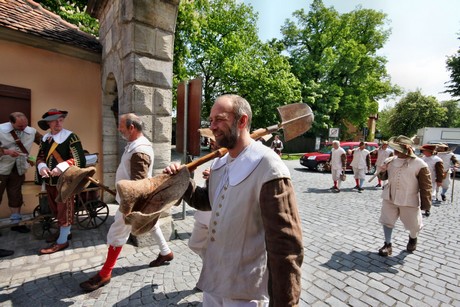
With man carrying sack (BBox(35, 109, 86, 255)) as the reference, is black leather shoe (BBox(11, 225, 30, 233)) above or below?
below

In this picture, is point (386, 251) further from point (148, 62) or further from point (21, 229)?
point (21, 229)

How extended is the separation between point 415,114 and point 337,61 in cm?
1836

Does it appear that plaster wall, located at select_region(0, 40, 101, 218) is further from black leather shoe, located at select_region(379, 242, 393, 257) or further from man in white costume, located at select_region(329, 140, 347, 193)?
man in white costume, located at select_region(329, 140, 347, 193)

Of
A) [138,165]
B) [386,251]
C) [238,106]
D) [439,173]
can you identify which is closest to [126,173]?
[138,165]

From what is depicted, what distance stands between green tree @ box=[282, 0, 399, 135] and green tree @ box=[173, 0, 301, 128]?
11.1 feet

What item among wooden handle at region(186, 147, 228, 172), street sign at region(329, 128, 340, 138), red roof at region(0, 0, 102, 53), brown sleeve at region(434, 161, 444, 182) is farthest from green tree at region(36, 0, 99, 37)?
street sign at region(329, 128, 340, 138)

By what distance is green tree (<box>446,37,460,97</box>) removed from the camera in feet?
73.8

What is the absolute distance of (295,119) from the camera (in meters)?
2.78

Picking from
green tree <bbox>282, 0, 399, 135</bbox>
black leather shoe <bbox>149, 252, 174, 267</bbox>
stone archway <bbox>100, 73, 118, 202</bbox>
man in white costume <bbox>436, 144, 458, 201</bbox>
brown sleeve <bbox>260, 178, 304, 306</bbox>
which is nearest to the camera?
brown sleeve <bbox>260, 178, 304, 306</bbox>

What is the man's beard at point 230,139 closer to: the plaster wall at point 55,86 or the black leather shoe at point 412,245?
the black leather shoe at point 412,245

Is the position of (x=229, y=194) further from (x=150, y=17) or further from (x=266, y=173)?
(x=150, y=17)

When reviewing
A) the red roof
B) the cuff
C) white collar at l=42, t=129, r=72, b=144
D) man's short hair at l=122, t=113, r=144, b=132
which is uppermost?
the red roof

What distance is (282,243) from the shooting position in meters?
1.26

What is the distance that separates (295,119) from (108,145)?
476cm
